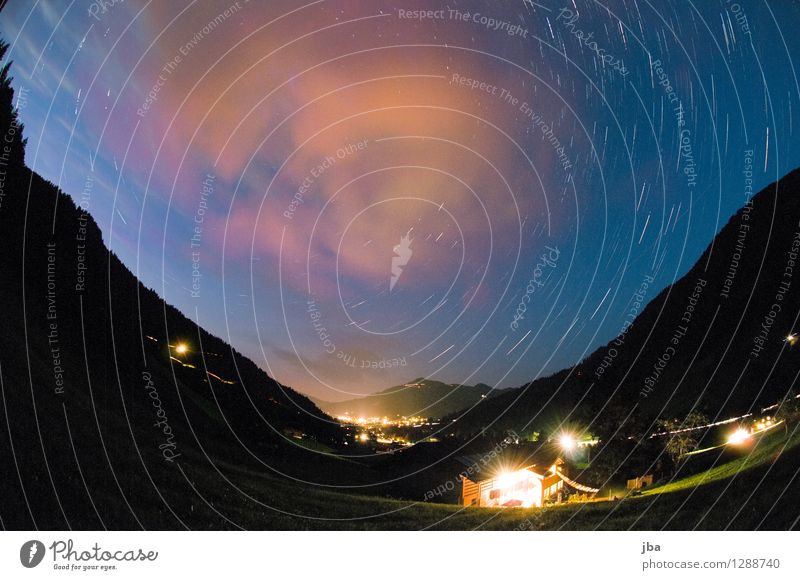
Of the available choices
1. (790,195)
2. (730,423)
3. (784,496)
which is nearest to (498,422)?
(730,423)

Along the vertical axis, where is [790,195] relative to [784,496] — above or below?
above

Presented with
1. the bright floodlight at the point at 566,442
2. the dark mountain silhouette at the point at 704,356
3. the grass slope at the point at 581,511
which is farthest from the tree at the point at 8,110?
the dark mountain silhouette at the point at 704,356

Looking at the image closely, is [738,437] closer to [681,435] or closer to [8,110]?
[681,435]

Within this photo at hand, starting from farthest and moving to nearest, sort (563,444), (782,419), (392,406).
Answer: (392,406)
(782,419)
(563,444)

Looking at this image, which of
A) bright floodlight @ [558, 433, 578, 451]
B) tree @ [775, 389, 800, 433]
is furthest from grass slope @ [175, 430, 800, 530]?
tree @ [775, 389, 800, 433]
